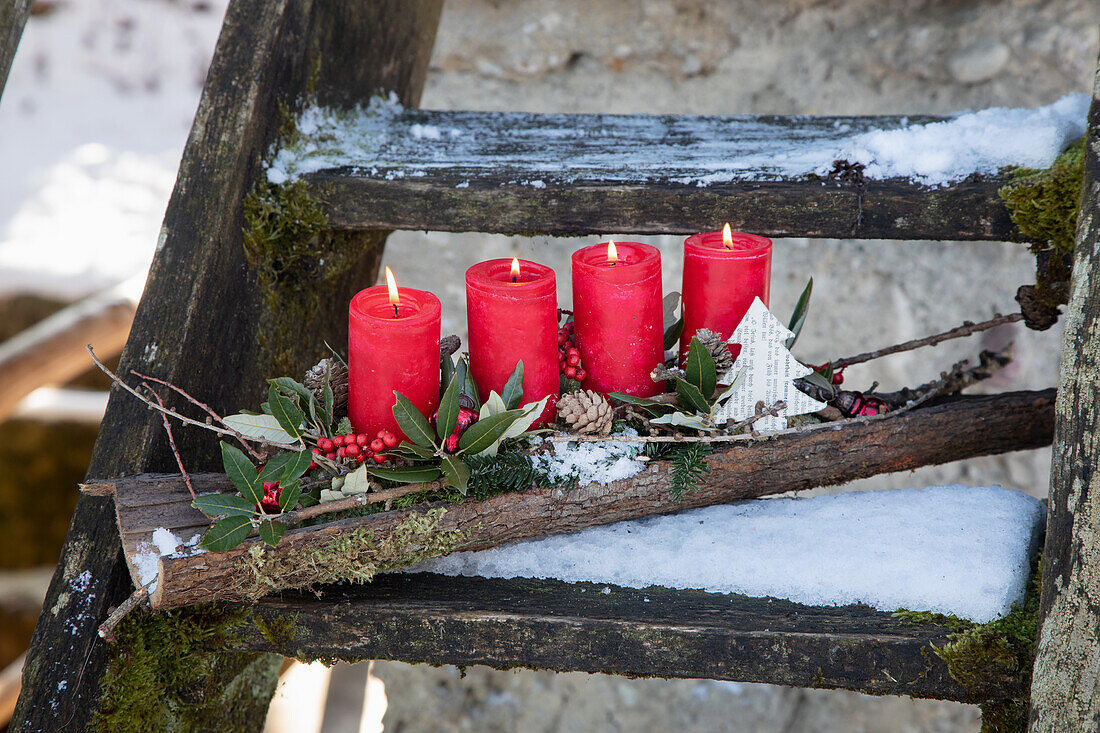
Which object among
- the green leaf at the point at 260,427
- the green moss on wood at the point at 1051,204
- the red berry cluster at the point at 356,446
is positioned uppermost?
the green moss on wood at the point at 1051,204

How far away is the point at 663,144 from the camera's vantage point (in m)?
1.08

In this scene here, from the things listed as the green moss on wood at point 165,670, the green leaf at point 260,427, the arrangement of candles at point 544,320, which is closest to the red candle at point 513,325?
the arrangement of candles at point 544,320

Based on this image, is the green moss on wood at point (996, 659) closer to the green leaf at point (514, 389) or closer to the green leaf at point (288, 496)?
the green leaf at point (514, 389)

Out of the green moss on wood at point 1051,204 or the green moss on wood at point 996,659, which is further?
the green moss on wood at point 1051,204

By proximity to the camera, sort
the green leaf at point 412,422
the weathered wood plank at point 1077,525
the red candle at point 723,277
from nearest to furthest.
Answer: the weathered wood plank at point 1077,525 < the green leaf at point 412,422 < the red candle at point 723,277

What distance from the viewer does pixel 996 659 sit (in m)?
0.75

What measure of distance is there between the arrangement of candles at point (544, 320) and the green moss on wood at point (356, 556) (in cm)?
11

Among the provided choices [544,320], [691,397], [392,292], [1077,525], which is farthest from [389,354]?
[1077,525]

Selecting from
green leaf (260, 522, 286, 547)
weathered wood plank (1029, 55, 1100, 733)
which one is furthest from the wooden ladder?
green leaf (260, 522, 286, 547)

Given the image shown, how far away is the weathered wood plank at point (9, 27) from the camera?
85 centimetres

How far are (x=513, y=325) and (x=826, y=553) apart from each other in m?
0.41

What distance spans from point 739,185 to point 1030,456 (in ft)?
3.79

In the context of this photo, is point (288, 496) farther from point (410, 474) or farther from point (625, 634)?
point (625, 634)

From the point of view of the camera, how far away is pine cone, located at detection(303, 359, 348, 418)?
2.87ft
